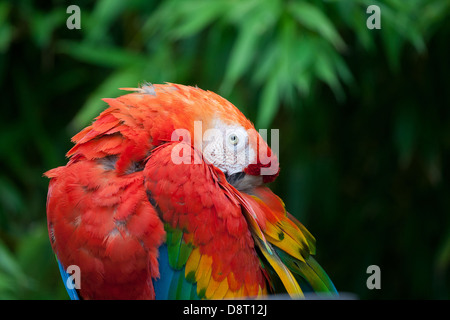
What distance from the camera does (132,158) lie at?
62 cm

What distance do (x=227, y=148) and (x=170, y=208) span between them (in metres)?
0.11

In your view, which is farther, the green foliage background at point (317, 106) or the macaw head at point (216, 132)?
the green foliage background at point (317, 106)

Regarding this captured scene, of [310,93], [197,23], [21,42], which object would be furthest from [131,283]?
[21,42]

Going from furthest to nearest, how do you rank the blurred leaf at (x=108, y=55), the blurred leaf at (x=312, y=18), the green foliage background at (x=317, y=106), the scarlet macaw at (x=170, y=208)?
the blurred leaf at (x=108, y=55), the green foliage background at (x=317, y=106), the blurred leaf at (x=312, y=18), the scarlet macaw at (x=170, y=208)

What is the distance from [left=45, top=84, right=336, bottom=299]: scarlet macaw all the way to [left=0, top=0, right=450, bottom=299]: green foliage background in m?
0.55

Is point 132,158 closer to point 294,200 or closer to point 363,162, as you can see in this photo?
point 294,200

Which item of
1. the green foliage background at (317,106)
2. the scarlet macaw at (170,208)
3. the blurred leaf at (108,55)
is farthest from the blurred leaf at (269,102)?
the scarlet macaw at (170,208)

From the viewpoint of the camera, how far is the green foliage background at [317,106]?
126 centimetres

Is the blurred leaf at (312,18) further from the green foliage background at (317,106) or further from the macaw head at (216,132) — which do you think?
the macaw head at (216,132)

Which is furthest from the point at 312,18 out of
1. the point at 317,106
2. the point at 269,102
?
the point at 317,106

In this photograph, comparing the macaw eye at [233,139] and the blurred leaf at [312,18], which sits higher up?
the blurred leaf at [312,18]

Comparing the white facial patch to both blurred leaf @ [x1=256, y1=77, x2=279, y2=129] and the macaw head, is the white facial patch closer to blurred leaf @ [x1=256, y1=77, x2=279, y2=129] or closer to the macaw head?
the macaw head

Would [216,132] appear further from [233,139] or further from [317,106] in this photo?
[317,106]

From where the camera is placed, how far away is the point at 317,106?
144 centimetres
